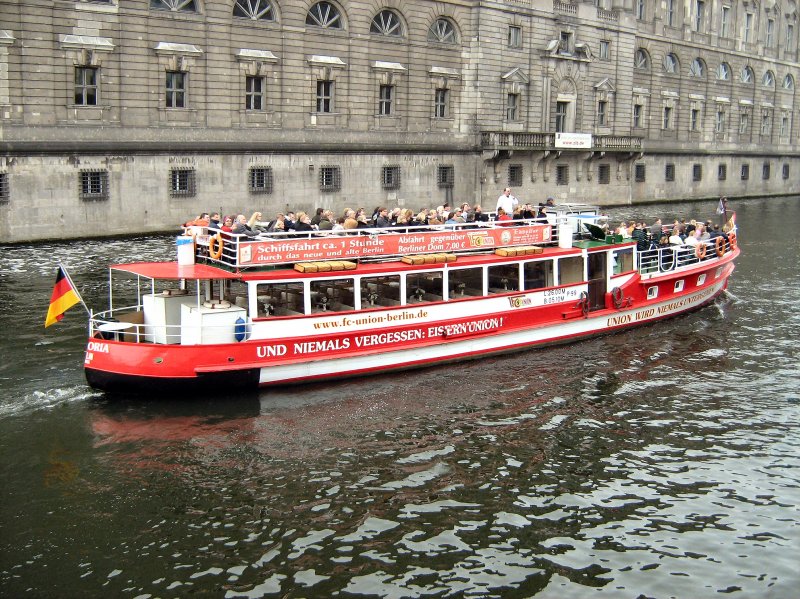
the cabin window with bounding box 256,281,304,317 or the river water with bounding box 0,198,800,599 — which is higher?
the cabin window with bounding box 256,281,304,317

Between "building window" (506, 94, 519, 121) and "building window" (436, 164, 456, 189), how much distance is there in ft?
18.0

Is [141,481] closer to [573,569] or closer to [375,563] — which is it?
[375,563]

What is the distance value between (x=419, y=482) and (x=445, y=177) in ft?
129

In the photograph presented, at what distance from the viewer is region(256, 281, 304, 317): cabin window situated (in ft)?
70.0

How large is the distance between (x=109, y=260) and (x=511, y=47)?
98.5ft

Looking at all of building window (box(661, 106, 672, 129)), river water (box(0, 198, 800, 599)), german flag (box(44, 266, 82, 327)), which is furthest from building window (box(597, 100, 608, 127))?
german flag (box(44, 266, 82, 327))

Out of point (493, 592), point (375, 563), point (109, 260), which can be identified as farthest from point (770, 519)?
point (109, 260)

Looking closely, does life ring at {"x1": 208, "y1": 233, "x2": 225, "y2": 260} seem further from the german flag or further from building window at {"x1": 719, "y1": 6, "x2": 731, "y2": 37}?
building window at {"x1": 719, "y1": 6, "x2": 731, "y2": 37}

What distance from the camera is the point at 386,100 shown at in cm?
5031

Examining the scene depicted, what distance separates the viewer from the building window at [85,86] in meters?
39.8

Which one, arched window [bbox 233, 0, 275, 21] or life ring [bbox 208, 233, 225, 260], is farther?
arched window [bbox 233, 0, 275, 21]

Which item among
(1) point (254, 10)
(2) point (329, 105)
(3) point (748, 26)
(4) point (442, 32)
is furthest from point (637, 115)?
(1) point (254, 10)

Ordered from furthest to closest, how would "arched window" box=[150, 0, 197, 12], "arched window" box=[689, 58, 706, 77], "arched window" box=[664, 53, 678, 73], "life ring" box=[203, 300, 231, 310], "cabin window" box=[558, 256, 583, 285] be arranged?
1. "arched window" box=[689, 58, 706, 77]
2. "arched window" box=[664, 53, 678, 73]
3. "arched window" box=[150, 0, 197, 12]
4. "cabin window" box=[558, 256, 583, 285]
5. "life ring" box=[203, 300, 231, 310]

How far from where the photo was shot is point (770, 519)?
49.0 feet
